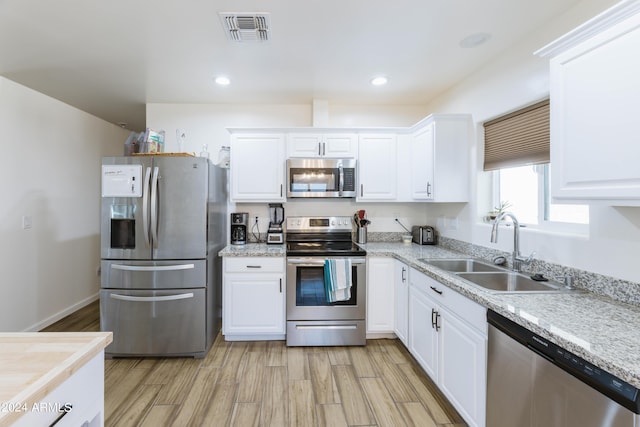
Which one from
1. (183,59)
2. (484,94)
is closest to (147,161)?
(183,59)

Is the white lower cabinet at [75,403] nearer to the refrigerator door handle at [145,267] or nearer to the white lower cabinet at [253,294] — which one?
the refrigerator door handle at [145,267]

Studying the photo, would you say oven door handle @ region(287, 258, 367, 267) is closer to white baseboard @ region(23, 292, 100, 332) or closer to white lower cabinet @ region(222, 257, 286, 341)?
white lower cabinet @ region(222, 257, 286, 341)

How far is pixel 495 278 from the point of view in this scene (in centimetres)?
210

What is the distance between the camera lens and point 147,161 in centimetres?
260

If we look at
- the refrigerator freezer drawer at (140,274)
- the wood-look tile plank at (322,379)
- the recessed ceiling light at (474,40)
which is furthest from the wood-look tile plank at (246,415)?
the recessed ceiling light at (474,40)

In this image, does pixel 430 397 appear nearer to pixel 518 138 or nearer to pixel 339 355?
pixel 339 355

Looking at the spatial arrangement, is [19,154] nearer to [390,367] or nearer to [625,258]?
[390,367]

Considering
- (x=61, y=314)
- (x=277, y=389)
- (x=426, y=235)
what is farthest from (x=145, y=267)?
(x=426, y=235)

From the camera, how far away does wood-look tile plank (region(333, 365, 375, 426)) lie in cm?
192

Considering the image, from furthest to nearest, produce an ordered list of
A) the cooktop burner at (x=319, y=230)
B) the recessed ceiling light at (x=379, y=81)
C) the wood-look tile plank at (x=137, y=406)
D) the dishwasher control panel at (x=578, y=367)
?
the cooktop burner at (x=319, y=230) → the recessed ceiling light at (x=379, y=81) → the wood-look tile plank at (x=137, y=406) → the dishwasher control panel at (x=578, y=367)

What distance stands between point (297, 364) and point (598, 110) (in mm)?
2554

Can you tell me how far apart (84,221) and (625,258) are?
5.15 meters

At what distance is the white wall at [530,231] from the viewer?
150 centimetres

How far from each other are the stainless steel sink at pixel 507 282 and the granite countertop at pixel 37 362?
77.6 inches
